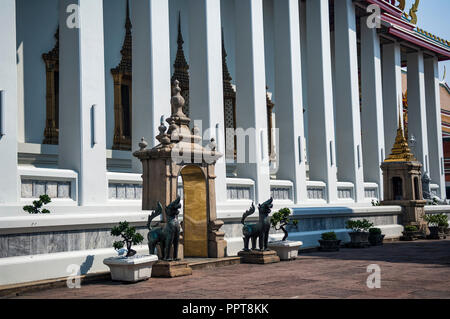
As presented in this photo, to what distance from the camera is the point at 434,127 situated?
30609 millimetres

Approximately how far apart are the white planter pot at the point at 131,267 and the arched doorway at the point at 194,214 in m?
3.01

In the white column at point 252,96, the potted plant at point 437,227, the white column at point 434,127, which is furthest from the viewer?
the white column at point 434,127

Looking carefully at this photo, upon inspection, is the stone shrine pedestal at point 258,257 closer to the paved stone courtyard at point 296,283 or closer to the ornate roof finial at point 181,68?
the paved stone courtyard at point 296,283

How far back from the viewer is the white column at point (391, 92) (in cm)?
2750

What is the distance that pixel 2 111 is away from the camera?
37.6 ft

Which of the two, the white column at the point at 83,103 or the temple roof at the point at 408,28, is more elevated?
the temple roof at the point at 408,28

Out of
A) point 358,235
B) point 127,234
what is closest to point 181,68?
point 358,235

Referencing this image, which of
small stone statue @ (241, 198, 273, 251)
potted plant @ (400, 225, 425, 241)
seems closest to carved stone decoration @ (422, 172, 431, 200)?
potted plant @ (400, 225, 425, 241)

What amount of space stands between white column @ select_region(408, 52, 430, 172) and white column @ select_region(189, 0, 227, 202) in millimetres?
15217

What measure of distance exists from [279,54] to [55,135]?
8.65 metres

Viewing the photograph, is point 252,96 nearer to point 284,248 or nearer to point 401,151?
point 284,248

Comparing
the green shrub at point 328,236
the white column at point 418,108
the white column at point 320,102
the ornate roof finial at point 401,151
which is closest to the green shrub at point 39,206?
the green shrub at point 328,236

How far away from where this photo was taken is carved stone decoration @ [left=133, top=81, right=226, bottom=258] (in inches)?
489
